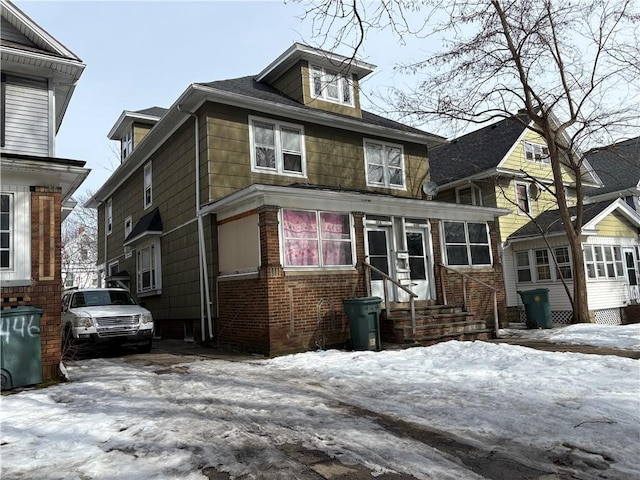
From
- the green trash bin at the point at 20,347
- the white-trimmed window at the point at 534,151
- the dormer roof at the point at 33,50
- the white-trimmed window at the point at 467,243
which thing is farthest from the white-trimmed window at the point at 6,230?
the white-trimmed window at the point at 534,151

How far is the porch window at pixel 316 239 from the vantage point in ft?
35.5

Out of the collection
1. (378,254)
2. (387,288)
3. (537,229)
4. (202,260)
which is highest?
(537,229)

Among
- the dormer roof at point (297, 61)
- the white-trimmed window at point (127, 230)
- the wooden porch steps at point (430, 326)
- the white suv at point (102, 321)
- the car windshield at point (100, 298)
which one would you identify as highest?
the dormer roof at point (297, 61)

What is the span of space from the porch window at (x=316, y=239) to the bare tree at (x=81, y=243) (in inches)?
1316

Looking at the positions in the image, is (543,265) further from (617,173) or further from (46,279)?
(46,279)

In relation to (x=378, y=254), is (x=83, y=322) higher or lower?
lower

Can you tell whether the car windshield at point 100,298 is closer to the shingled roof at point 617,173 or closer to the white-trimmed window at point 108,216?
the white-trimmed window at point 108,216

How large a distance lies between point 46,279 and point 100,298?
4.12 metres

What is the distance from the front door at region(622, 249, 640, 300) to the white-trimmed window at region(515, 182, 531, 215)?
449cm

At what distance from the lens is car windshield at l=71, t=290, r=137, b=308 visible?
11367mm

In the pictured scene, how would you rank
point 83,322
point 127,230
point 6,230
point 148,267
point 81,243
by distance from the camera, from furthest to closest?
point 81,243 < point 127,230 < point 148,267 < point 83,322 < point 6,230

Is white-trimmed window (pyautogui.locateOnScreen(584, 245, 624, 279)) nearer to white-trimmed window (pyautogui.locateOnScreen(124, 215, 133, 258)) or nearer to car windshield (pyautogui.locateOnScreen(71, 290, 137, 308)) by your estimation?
car windshield (pyautogui.locateOnScreen(71, 290, 137, 308))

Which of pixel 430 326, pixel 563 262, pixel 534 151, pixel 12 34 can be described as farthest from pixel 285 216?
pixel 534 151

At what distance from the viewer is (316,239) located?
36.8 ft
